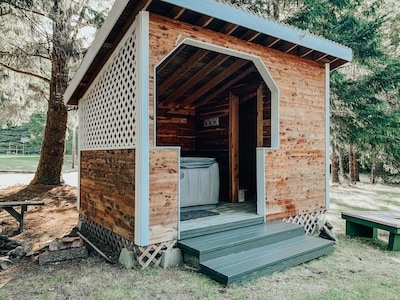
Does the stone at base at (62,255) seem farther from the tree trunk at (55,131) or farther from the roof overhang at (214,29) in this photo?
the tree trunk at (55,131)

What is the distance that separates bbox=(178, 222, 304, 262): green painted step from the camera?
354 cm

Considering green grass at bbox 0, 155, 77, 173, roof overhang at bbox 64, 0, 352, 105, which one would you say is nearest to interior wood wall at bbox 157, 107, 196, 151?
roof overhang at bbox 64, 0, 352, 105

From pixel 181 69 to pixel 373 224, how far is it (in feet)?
14.2

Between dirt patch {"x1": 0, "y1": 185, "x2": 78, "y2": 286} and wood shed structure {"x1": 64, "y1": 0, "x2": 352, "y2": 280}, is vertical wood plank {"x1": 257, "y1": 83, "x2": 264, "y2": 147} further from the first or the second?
dirt patch {"x1": 0, "y1": 185, "x2": 78, "y2": 286}

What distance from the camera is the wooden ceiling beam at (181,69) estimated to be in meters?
5.28

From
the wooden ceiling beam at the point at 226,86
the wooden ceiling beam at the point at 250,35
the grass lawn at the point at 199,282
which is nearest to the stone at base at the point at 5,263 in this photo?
the grass lawn at the point at 199,282

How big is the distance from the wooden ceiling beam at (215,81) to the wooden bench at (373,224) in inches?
130

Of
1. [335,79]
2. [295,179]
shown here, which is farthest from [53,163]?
[335,79]

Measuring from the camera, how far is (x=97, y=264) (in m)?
3.81

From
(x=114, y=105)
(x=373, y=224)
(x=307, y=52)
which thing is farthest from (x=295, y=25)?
(x=114, y=105)

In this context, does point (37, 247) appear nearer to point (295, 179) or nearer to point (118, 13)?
point (118, 13)

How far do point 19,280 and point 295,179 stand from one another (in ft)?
13.6

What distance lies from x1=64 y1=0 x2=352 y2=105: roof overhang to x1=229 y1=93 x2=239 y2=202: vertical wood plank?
1690mm

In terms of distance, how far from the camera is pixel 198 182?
5.23m
